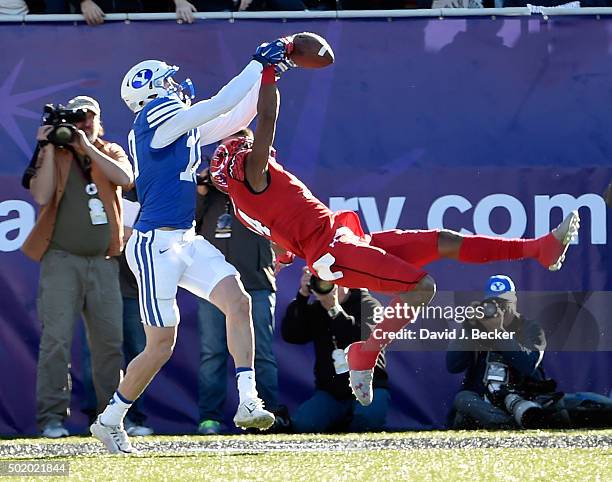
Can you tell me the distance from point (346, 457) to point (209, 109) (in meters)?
1.87

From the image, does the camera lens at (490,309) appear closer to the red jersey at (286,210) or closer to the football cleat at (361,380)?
the football cleat at (361,380)

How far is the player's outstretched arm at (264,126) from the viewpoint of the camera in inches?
283

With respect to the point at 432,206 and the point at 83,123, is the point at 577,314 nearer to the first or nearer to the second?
the point at 432,206

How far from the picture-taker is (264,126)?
7199 mm

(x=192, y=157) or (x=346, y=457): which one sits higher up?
(x=192, y=157)

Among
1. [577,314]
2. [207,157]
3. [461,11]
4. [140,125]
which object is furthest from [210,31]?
[577,314]

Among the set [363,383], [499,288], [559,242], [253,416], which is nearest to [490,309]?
[499,288]

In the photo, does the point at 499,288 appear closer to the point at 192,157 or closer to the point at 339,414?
the point at 339,414

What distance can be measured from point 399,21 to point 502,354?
94.2 inches

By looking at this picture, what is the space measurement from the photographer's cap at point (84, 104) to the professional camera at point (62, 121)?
0.09 feet

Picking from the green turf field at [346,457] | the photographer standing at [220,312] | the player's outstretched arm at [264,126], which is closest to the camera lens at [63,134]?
the photographer standing at [220,312]

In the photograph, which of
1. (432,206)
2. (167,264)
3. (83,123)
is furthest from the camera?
(432,206)

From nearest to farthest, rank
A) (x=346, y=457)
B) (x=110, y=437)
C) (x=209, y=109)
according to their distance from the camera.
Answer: (x=346, y=457), (x=209, y=109), (x=110, y=437)

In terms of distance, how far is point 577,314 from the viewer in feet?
32.3
